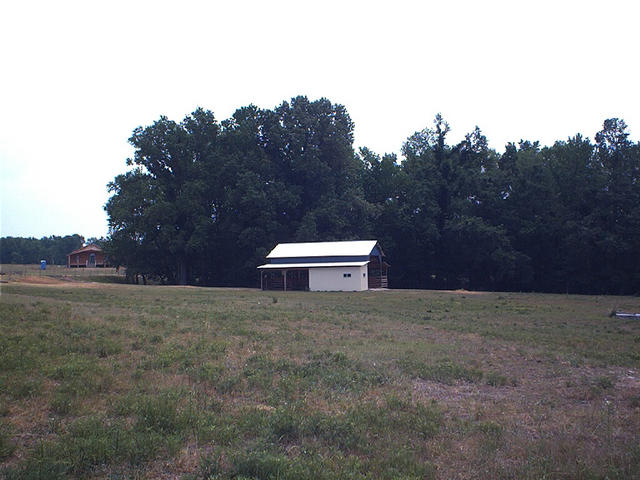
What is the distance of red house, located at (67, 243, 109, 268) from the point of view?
90688 mm

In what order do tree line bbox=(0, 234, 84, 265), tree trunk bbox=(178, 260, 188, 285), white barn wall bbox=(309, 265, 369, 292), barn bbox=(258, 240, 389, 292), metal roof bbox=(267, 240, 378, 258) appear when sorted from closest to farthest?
white barn wall bbox=(309, 265, 369, 292), barn bbox=(258, 240, 389, 292), metal roof bbox=(267, 240, 378, 258), tree trunk bbox=(178, 260, 188, 285), tree line bbox=(0, 234, 84, 265)

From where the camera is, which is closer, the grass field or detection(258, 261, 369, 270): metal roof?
the grass field

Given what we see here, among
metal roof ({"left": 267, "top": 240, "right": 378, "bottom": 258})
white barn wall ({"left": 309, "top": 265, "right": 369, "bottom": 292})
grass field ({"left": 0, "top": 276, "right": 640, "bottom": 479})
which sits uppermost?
metal roof ({"left": 267, "top": 240, "right": 378, "bottom": 258})

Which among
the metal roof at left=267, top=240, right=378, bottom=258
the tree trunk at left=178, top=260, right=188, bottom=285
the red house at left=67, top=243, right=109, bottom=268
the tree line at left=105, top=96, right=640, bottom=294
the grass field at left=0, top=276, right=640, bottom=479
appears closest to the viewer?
the grass field at left=0, top=276, right=640, bottom=479

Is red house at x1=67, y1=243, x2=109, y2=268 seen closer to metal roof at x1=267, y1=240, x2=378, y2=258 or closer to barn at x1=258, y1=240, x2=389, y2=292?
barn at x1=258, y1=240, x2=389, y2=292

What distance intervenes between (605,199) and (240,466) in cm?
5774

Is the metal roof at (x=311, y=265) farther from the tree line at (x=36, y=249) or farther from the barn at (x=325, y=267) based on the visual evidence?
the tree line at (x=36, y=249)

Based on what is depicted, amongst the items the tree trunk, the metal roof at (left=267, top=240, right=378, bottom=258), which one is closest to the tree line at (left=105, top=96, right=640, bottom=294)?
the tree trunk

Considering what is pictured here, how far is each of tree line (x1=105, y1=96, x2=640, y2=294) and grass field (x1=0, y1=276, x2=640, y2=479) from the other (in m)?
43.4

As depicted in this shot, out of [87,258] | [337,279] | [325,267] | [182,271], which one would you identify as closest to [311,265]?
[325,267]

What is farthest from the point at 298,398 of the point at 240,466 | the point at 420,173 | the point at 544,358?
the point at 420,173

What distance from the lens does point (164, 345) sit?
13.3 metres

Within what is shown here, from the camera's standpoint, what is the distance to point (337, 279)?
4994cm

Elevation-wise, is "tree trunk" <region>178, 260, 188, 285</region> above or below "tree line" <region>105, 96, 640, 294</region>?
below
